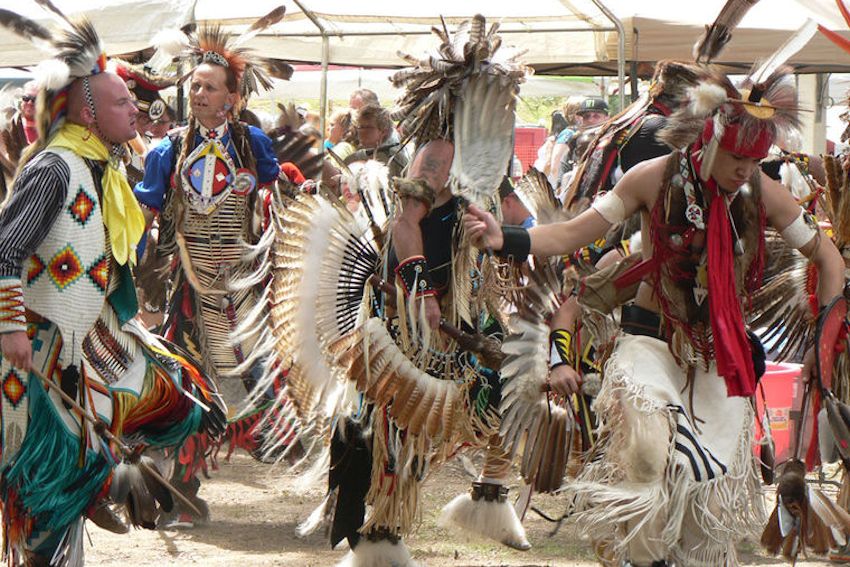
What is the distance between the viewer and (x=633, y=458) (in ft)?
12.0

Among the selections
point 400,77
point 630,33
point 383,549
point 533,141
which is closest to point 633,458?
point 383,549

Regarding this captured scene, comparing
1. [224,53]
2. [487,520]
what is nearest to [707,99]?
[487,520]

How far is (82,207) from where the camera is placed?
389 cm

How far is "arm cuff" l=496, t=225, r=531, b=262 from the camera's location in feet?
12.1

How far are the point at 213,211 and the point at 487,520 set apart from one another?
182 cm

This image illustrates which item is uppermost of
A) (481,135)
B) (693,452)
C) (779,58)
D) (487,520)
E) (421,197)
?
(779,58)

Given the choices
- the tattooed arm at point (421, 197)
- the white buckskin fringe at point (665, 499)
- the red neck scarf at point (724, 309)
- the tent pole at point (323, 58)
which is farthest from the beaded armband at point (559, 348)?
the tent pole at point (323, 58)

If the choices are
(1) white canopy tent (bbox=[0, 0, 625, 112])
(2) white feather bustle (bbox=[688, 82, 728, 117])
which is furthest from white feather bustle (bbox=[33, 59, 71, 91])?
(1) white canopy tent (bbox=[0, 0, 625, 112])

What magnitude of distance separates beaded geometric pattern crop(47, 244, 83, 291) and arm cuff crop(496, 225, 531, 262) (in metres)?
1.23

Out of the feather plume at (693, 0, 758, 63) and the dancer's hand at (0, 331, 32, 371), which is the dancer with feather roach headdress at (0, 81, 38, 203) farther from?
the feather plume at (693, 0, 758, 63)

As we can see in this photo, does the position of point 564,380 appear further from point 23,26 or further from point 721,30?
point 23,26

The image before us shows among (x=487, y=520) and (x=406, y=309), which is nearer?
(x=406, y=309)

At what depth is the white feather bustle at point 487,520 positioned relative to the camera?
16.7 ft

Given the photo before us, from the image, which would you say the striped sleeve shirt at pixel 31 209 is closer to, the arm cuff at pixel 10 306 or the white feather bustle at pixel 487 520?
the arm cuff at pixel 10 306
